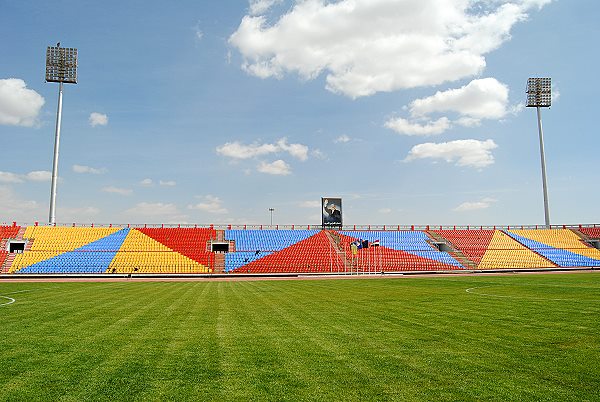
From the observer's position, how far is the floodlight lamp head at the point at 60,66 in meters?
62.2

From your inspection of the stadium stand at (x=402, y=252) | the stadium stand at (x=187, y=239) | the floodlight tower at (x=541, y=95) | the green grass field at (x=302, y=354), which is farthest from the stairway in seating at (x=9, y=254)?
the floodlight tower at (x=541, y=95)

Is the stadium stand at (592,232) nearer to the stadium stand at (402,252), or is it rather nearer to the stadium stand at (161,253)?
the stadium stand at (402,252)

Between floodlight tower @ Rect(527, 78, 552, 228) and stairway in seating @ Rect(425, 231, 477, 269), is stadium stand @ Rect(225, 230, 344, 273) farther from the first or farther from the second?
floodlight tower @ Rect(527, 78, 552, 228)

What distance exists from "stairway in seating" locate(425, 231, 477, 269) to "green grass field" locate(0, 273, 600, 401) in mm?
46177

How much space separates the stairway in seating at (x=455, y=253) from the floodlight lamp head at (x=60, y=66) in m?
60.5

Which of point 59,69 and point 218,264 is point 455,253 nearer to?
point 218,264

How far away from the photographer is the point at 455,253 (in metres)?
65.5

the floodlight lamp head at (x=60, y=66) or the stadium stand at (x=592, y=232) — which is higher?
the floodlight lamp head at (x=60, y=66)

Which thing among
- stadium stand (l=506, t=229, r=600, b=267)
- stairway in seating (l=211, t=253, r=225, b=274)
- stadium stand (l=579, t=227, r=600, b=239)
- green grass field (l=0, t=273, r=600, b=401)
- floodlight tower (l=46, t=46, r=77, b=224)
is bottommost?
green grass field (l=0, t=273, r=600, b=401)

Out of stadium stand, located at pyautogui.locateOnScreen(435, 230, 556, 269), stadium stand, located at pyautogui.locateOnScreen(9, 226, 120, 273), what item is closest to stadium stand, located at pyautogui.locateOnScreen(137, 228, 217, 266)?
stadium stand, located at pyautogui.locateOnScreen(9, 226, 120, 273)

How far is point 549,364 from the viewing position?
842 centimetres

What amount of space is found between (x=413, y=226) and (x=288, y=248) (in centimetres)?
2346

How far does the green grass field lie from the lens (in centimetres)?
700

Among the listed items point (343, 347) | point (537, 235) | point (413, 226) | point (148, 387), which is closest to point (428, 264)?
point (413, 226)
